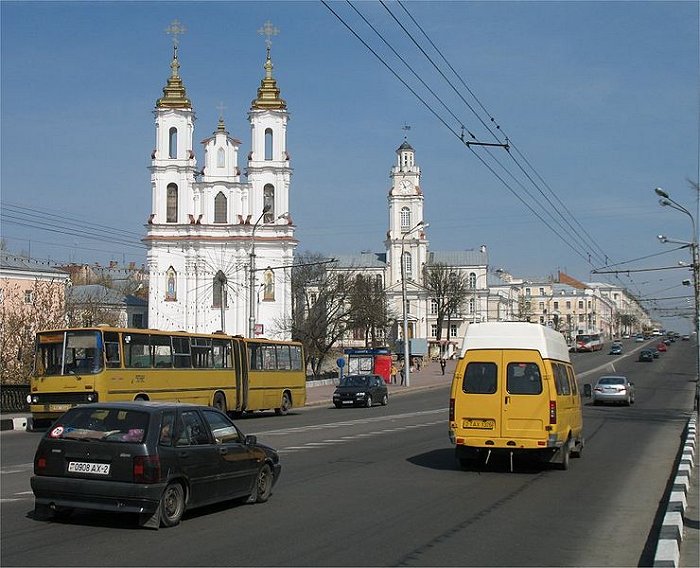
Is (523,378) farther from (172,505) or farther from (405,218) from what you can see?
(405,218)

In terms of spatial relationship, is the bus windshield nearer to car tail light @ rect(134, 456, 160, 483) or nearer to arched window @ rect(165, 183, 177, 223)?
car tail light @ rect(134, 456, 160, 483)

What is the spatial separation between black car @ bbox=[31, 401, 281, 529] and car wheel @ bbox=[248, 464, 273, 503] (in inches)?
47.3

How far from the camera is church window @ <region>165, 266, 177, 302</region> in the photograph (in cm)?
9125

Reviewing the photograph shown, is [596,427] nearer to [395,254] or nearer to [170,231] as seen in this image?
[170,231]

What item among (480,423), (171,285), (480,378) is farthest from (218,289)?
(480,423)

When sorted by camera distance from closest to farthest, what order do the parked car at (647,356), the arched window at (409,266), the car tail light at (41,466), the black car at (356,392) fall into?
the car tail light at (41,466) < the black car at (356,392) < the parked car at (647,356) < the arched window at (409,266)

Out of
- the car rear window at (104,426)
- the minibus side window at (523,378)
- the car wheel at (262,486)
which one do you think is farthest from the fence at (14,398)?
the car rear window at (104,426)

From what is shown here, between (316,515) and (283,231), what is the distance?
261 ft

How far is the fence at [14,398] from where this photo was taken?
113 feet

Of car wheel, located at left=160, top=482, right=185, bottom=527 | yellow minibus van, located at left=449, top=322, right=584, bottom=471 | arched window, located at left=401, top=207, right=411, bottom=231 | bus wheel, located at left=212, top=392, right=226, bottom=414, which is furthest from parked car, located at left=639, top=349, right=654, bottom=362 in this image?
car wheel, located at left=160, top=482, right=185, bottom=527

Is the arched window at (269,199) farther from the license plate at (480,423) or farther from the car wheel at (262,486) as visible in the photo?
the car wheel at (262,486)

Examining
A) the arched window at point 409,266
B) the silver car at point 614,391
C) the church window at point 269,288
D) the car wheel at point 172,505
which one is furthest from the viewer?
the arched window at point 409,266

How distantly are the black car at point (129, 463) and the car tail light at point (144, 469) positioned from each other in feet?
0.04

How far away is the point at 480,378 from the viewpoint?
17.1 metres
